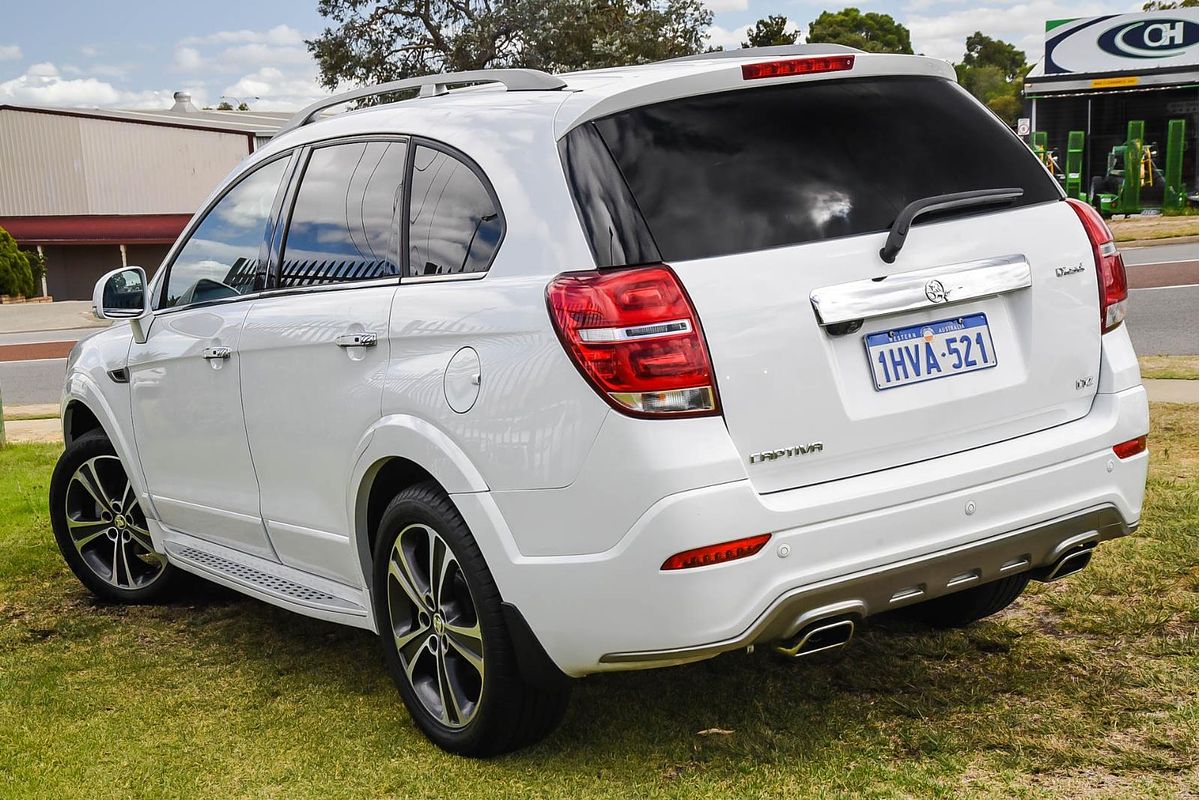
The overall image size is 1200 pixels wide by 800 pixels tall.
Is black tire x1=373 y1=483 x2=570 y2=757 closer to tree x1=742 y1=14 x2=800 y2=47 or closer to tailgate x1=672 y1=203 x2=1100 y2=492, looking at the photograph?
tailgate x1=672 y1=203 x2=1100 y2=492

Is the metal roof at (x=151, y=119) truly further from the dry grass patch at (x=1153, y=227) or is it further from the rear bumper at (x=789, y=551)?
the rear bumper at (x=789, y=551)

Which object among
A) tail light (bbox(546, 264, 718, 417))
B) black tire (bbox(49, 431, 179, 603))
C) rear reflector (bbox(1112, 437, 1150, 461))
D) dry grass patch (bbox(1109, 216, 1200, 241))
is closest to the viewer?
tail light (bbox(546, 264, 718, 417))

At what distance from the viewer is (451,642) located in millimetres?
3750

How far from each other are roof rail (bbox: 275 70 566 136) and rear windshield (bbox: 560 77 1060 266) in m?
0.46

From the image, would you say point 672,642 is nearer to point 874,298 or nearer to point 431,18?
point 874,298

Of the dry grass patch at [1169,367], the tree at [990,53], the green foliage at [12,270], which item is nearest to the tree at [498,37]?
the green foliage at [12,270]

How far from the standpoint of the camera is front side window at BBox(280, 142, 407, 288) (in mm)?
3986

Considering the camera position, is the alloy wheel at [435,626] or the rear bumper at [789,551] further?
the alloy wheel at [435,626]

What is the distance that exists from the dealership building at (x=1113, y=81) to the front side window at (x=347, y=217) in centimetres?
3192

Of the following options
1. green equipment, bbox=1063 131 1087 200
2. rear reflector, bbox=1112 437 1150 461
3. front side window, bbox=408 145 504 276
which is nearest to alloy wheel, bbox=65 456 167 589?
front side window, bbox=408 145 504 276

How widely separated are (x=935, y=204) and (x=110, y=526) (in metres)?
3.97

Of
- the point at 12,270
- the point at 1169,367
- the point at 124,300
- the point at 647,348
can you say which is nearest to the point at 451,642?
the point at 647,348

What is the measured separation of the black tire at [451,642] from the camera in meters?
3.50

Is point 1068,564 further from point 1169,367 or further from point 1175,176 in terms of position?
point 1175,176
